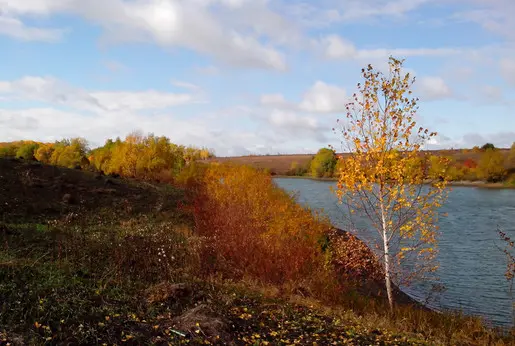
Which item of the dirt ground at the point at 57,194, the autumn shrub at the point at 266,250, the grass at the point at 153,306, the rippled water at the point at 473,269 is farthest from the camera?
the dirt ground at the point at 57,194

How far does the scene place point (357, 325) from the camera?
9.99 meters

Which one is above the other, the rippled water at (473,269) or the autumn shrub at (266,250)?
the autumn shrub at (266,250)

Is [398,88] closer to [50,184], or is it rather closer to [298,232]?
[298,232]

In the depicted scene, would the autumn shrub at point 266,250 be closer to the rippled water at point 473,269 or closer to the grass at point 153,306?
the grass at point 153,306

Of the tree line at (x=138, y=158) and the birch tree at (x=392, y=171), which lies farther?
the tree line at (x=138, y=158)

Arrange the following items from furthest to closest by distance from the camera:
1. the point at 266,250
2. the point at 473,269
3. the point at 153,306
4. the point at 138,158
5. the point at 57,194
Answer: the point at 138,158, the point at 57,194, the point at 473,269, the point at 266,250, the point at 153,306

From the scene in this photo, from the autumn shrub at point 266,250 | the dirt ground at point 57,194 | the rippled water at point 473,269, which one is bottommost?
the rippled water at point 473,269

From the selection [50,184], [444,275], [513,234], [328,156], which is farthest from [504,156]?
[50,184]

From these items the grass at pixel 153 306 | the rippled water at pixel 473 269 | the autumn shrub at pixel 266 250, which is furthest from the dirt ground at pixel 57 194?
the rippled water at pixel 473 269

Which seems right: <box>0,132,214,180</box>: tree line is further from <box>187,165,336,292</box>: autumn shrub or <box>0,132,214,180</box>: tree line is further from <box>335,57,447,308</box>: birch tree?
<box>335,57,447,308</box>: birch tree

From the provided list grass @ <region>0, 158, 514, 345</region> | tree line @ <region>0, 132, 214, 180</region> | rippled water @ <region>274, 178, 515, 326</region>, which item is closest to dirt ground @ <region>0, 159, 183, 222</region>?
grass @ <region>0, 158, 514, 345</region>

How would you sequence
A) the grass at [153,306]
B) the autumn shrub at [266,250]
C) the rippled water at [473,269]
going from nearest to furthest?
1. the grass at [153,306]
2. the autumn shrub at [266,250]
3. the rippled water at [473,269]

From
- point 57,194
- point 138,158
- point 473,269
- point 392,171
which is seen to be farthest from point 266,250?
point 138,158

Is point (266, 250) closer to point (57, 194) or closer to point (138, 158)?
point (57, 194)
